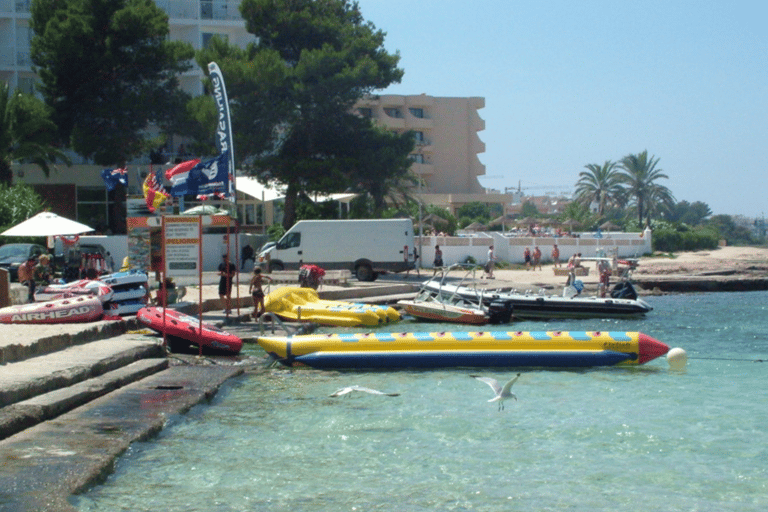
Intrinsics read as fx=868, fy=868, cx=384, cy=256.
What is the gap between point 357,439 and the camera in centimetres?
1146

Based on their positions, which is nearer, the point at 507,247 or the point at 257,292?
the point at 257,292

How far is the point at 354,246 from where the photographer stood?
3359 cm

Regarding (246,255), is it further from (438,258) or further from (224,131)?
(224,131)

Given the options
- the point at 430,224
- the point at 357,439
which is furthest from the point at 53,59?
the point at 357,439

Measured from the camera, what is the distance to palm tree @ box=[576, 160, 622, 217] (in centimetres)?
8919

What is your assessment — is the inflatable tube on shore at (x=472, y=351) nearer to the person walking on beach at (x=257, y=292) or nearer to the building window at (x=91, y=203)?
the person walking on beach at (x=257, y=292)

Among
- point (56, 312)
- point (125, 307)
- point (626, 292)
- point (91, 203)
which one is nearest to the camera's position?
point (56, 312)

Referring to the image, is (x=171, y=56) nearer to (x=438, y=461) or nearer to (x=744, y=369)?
(x=744, y=369)

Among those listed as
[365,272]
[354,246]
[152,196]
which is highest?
[152,196]

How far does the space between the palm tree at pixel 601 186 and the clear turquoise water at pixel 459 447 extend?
7491 centimetres

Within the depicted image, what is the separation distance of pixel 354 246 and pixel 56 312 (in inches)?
686

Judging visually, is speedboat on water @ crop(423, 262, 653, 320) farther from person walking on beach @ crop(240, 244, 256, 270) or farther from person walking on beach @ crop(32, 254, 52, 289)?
person walking on beach @ crop(240, 244, 256, 270)

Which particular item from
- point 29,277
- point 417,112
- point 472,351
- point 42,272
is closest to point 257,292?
point 29,277

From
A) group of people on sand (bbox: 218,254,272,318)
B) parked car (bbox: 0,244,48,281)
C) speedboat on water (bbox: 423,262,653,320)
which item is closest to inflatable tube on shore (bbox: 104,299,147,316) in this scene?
group of people on sand (bbox: 218,254,272,318)
